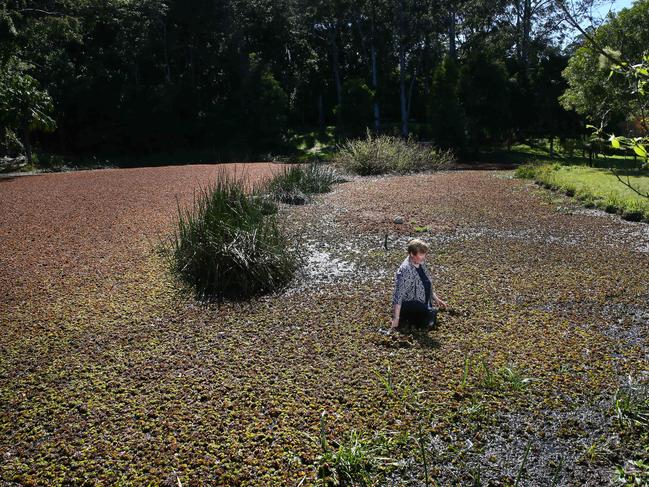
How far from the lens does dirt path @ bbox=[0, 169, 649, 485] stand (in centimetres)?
293

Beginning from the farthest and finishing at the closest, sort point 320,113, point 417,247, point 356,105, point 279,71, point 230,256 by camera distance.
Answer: point 320,113 < point 279,71 < point 356,105 < point 230,256 < point 417,247

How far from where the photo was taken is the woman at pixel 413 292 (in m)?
4.33

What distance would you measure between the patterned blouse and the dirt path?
0.32 meters

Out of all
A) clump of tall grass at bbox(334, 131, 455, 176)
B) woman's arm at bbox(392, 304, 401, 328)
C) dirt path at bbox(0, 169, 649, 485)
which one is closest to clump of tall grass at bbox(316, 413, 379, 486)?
dirt path at bbox(0, 169, 649, 485)

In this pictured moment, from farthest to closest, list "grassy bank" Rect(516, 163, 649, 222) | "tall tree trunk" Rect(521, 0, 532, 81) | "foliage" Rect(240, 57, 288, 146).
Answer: "tall tree trunk" Rect(521, 0, 532, 81)
"foliage" Rect(240, 57, 288, 146)
"grassy bank" Rect(516, 163, 649, 222)

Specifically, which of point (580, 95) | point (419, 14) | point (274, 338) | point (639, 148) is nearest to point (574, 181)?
point (580, 95)

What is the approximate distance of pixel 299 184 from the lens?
1077 centimetres

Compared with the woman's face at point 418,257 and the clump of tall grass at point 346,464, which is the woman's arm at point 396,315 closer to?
the woman's face at point 418,257

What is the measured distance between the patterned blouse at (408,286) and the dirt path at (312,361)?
1.04 feet

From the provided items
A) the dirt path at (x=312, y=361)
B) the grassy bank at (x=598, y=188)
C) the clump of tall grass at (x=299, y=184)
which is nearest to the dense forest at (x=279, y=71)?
the grassy bank at (x=598, y=188)

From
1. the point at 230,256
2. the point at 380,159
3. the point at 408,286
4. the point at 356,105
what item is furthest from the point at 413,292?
the point at 356,105

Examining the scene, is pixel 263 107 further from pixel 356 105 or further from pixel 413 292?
pixel 413 292

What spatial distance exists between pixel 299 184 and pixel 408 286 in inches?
262

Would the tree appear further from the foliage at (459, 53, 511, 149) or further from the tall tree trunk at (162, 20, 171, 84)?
the foliage at (459, 53, 511, 149)
